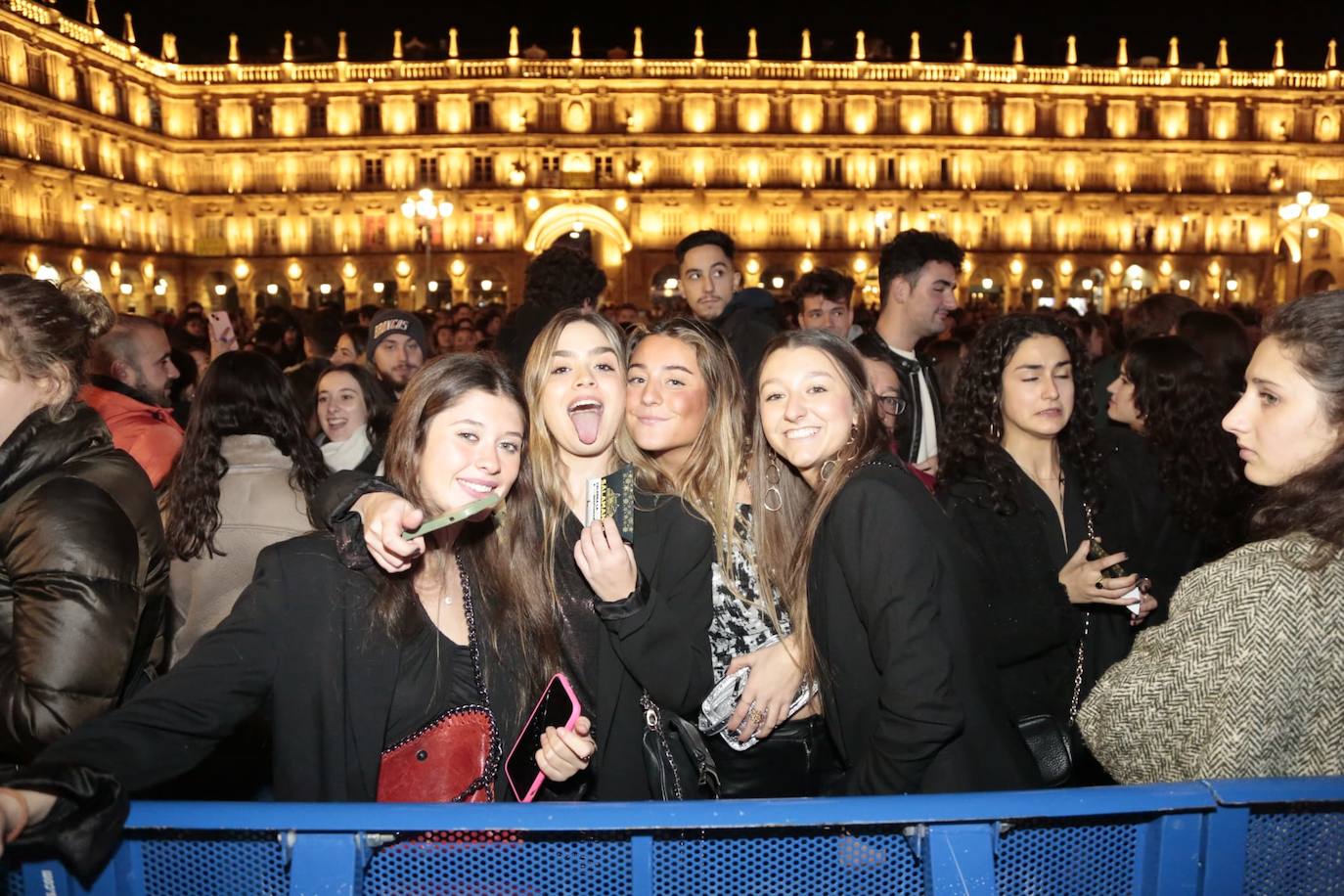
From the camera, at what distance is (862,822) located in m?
1.78

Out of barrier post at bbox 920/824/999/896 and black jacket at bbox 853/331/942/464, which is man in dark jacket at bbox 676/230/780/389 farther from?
barrier post at bbox 920/824/999/896

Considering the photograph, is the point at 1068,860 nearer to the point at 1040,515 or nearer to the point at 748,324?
the point at 1040,515

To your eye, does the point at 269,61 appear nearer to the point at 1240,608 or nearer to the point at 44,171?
the point at 44,171

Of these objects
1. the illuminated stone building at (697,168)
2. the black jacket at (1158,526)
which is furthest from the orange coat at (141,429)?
the illuminated stone building at (697,168)

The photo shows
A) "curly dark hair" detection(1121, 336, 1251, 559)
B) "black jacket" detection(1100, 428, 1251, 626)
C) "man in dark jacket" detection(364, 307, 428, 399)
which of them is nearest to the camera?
"black jacket" detection(1100, 428, 1251, 626)

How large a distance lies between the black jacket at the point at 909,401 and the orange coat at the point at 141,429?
3.36m

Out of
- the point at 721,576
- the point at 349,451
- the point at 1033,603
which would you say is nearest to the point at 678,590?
the point at 721,576

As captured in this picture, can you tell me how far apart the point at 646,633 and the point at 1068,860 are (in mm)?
1153

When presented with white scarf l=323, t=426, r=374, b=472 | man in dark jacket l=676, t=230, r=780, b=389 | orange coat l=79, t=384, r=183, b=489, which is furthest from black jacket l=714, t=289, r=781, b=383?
orange coat l=79, t=384, r=183, b=489

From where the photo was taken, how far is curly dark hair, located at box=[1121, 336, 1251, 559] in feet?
13.9

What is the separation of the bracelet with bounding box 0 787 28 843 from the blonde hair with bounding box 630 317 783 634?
1.81 m

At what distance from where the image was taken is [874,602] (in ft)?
7.99

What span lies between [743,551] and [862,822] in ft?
4.36

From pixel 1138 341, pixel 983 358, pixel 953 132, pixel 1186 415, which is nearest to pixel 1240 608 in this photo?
pixel 983 358
